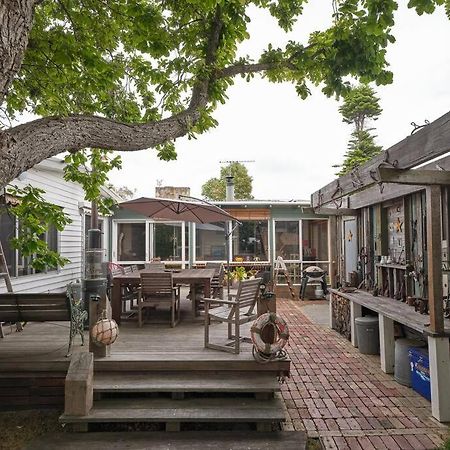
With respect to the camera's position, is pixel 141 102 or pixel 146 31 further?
pixel 141 102

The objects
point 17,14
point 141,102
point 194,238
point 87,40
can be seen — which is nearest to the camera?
point 17,14

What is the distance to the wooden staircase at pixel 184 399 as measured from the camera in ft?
10.00

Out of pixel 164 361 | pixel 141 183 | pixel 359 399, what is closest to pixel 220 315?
pixel 164 361

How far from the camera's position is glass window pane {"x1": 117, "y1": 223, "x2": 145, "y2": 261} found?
11445 millimetres

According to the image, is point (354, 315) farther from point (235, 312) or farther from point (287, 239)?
point (287, 239)

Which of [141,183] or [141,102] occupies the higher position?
[141,183]

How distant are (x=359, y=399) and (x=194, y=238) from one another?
8.17 meters

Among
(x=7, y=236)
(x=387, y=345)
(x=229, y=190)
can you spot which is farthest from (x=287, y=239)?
(x=7, y=236)

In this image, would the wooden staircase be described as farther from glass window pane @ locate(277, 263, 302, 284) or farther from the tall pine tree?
the tall pine tree

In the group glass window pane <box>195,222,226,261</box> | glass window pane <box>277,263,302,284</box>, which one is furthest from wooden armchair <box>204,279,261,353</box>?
glass window pane <box>195,222,226,261</box>

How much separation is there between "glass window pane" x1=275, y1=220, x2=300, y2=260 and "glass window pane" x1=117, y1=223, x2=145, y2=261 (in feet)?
14.1

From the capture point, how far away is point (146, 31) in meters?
3.55

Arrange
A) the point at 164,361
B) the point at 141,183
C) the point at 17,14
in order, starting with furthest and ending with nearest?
the point at 141,183, the point at 164,361, the point at 17,14

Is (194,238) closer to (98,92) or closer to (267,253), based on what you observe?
(267,253)
